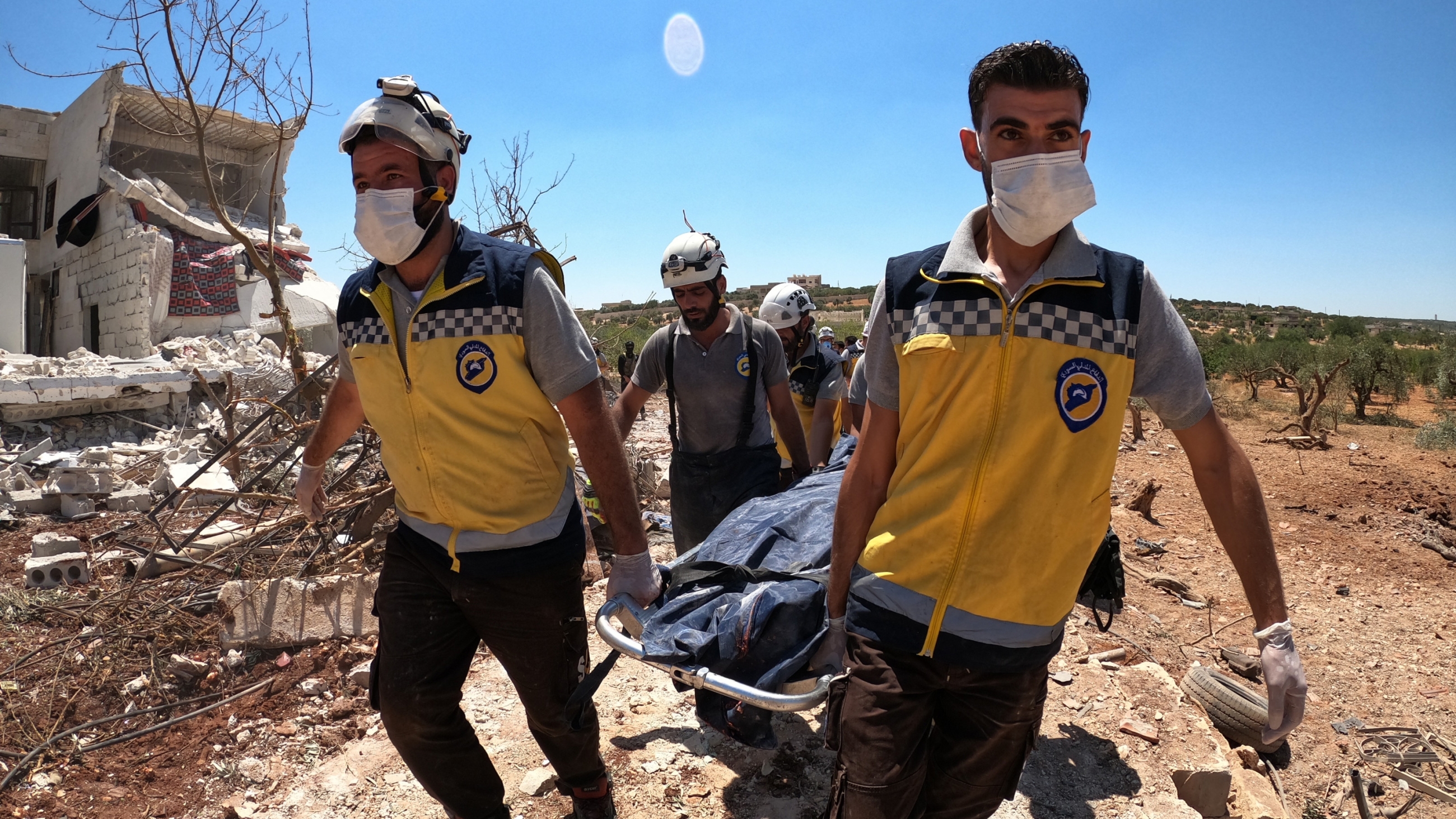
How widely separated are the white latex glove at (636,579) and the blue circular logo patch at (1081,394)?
1.20m

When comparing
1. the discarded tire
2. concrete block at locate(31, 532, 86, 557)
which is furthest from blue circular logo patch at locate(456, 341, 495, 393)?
concrete block at locate(31, 532, 86, 557)

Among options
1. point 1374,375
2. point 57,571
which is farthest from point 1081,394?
point 1374,375

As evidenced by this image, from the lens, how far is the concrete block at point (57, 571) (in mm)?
5828

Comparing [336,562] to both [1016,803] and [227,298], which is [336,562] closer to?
[1016,803]

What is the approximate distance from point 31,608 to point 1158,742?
6.49 metres

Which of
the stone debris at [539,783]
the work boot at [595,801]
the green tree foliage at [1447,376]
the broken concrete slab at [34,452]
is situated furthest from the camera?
the green tree foliage at [1447,376]

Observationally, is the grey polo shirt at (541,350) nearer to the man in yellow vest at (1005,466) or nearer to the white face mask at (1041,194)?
the man in yellow vest at (1005,466)

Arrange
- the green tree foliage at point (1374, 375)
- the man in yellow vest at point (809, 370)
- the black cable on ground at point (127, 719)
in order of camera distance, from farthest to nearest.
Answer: the green tree foliage at point (1374, 375) < the man in yellow vest at point (809, 370) < the black cable on ground at point (127, 719)

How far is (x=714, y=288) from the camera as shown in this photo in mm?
3959

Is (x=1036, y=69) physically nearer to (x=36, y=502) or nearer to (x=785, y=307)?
(x=785, y=307)

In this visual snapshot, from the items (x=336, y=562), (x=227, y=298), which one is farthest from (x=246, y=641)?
(x=227, y=298)

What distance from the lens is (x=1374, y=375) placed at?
57.7ft

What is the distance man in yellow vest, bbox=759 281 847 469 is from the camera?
4.68 meters

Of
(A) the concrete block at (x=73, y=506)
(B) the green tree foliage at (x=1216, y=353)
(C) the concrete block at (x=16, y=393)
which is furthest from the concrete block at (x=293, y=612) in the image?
(B) the green tree foliage at (x=1216, y=353)
